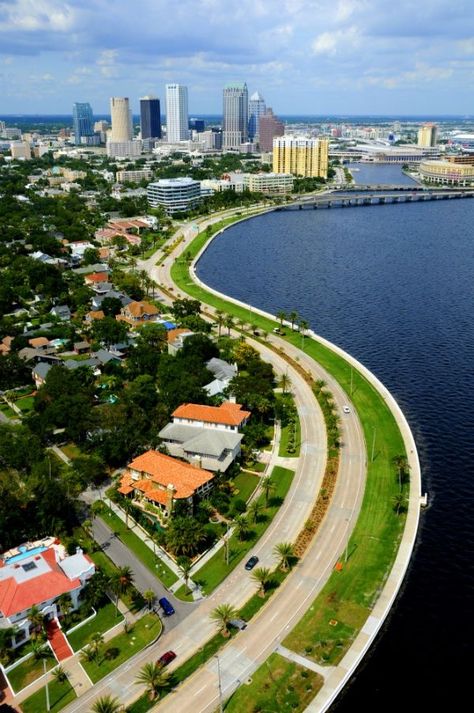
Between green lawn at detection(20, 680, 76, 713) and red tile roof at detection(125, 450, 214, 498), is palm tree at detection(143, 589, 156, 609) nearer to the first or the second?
A: green lawn at detection(20, 680, 76, 713)

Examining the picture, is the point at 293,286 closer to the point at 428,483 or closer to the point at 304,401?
the point at 304,401

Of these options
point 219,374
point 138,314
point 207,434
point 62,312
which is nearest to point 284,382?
point 219,374

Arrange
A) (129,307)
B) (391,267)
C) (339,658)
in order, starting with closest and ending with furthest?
(339,658) < (129,307) < (391,267)

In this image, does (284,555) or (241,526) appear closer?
(284,555)

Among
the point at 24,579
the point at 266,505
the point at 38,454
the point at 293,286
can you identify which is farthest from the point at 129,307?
the point at 24,579

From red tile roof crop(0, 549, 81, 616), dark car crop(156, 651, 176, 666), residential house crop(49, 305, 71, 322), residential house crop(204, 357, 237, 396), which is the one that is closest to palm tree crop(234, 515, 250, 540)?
dark car crop(156, 651, 176, 666)

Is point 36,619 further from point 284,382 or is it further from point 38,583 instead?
point 284,382

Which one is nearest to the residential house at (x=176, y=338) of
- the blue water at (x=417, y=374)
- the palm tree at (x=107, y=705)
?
the blue water at (x=417, y=374)
